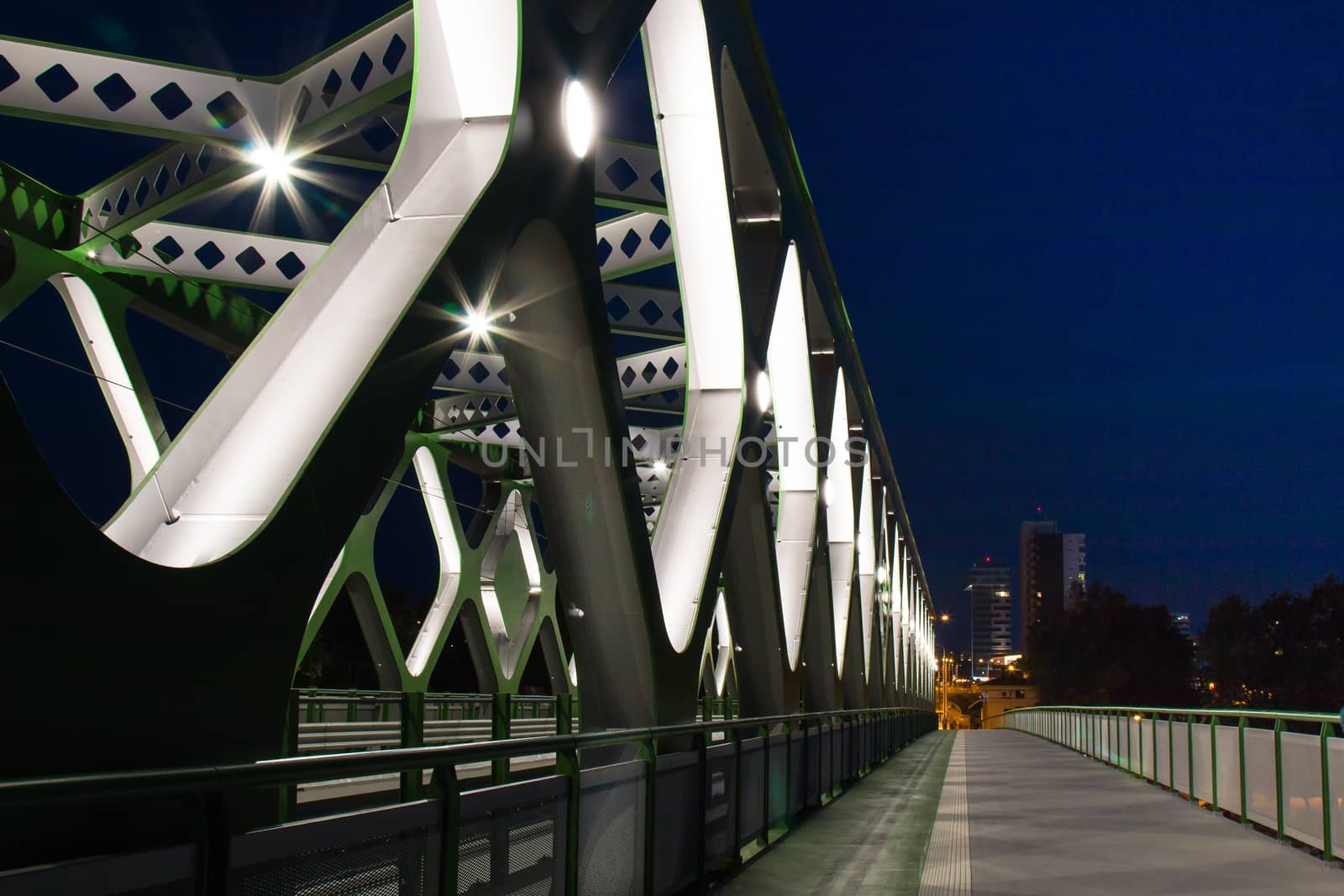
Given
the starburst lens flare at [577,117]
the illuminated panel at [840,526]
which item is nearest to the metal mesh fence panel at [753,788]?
the starburst lens flare at [577,117]

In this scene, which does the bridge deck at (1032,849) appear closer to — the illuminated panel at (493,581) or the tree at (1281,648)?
the illuminated panel at (493,581)

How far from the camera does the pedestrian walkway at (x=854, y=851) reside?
25.7 feet

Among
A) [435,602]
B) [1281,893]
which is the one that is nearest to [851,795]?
[1281,893]

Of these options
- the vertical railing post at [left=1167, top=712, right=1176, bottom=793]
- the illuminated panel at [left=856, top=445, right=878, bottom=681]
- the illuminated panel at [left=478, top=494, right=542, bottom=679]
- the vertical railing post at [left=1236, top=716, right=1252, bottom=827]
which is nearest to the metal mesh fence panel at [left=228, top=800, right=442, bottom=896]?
the vertical railing post at [left=1236, top=716, right=1252, bottom=827]

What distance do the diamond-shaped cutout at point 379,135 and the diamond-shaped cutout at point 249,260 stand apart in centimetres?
480

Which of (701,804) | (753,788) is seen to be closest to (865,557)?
(753,788)

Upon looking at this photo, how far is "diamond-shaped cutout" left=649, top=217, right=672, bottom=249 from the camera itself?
18203mm

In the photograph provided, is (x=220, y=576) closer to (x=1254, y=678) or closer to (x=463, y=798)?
(x=463, y=798)

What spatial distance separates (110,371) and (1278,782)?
706 inches

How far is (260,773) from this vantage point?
330cm

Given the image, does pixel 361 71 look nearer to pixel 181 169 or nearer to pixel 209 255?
pixel 181 169

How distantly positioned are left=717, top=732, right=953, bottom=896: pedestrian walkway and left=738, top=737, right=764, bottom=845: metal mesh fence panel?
22 centimetres

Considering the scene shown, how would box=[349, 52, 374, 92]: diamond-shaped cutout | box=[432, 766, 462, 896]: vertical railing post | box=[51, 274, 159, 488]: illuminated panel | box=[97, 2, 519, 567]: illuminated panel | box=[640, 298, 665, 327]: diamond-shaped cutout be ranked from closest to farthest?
box=[432, 766, 462, 896]: vertical railing post, box=[97, 2, 519, 567]: illuminated panel, box=[349, 52, 374, 92]: diamond-shaped cutout, box=[51, 274, 159, 488]: illuminated panel, box=[640, 298, 665, 327]: diamond-shaped cutout

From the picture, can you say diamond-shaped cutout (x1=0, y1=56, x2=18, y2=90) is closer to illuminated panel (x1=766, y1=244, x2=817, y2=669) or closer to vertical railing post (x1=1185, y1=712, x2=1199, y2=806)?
illuminated panel (x1=766, y1=244, x2=817, y2=669)
